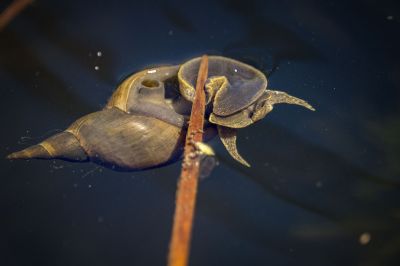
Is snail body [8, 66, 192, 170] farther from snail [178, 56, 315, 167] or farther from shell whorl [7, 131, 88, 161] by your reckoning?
snail [178, 56, 315, 167]

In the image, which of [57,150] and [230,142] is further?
[230,142]

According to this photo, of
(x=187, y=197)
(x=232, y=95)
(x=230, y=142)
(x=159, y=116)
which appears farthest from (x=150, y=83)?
(x=187, y=197)

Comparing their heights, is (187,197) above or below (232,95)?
below

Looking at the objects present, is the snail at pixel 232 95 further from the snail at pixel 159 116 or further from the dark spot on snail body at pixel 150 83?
the dark spot on snail body at pixel 150 83

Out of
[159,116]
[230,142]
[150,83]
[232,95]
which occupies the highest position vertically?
[150,83]

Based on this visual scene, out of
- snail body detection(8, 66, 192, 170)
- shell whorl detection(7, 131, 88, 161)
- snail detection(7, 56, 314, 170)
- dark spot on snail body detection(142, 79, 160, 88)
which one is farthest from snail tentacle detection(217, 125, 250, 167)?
shell whorl detection(7, 131, 88, 161)

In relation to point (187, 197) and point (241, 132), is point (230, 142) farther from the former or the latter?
point (187, 197)

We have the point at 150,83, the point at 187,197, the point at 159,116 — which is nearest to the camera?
the point at 187,197
